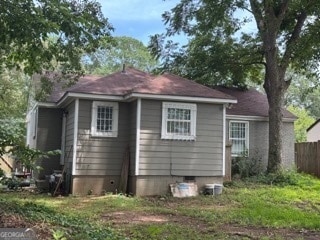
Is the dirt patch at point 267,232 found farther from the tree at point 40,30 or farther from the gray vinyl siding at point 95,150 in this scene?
the gray vinyl siding at point 95,150

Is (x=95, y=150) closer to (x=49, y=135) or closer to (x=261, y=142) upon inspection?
(x=49, y=135)

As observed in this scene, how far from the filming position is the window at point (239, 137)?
1817cm

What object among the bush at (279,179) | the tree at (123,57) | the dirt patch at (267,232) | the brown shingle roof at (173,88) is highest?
the tree at (123,57)

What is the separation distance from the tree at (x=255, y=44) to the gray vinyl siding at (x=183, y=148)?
363cm

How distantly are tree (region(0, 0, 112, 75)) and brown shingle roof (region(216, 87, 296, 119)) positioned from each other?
422 inches

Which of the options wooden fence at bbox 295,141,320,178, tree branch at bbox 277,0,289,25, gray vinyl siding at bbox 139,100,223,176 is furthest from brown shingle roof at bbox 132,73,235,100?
wooden fence at bbox 295,141,320,178

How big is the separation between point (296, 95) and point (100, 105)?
49910 millimetres

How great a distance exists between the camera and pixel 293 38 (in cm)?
1792

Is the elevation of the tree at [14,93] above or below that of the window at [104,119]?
above

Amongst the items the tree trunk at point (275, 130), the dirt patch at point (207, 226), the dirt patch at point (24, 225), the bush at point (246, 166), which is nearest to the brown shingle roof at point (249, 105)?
the tree trunk at point (275, 130)

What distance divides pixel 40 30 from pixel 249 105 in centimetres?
1402

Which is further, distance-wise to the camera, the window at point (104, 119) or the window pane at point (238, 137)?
the window pane at point (238, 137)

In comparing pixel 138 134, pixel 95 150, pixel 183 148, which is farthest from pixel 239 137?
pixel 95 150

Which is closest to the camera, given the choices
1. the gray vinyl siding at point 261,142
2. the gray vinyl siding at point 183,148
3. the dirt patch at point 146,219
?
the dirt patch at point 146,219
